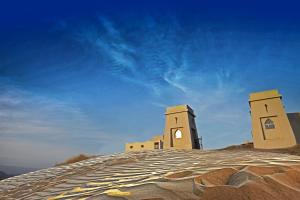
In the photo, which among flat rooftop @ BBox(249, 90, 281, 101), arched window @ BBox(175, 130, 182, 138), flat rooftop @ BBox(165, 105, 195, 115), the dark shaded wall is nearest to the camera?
flat rooftop @ BBox(249, 90, 281, 101)

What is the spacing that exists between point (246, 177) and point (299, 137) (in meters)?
19.7

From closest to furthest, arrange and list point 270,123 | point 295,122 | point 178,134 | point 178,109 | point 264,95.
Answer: point 270,123, point 264,95, point 295,122, point 178,134, point 178,109

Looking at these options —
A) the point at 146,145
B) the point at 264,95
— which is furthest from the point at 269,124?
the point at 146,145

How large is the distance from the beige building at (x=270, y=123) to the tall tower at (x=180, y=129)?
5.82 metres

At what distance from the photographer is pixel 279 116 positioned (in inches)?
628

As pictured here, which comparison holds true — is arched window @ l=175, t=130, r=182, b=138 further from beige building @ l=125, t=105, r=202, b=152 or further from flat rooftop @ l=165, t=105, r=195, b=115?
flat rooftop @ l=165, t=105, r=195, b=115

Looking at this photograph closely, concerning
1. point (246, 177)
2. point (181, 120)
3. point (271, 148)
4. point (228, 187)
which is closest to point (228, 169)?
point (246, 177)

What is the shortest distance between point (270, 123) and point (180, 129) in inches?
308

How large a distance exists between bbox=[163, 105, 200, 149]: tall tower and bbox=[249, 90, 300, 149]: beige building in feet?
19.1

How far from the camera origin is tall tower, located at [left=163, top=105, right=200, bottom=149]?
19875 mm

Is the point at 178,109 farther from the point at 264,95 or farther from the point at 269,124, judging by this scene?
the point at 269,124

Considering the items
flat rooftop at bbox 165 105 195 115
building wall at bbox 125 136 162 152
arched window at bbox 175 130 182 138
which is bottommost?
building wall at bbox 125 136 162 152

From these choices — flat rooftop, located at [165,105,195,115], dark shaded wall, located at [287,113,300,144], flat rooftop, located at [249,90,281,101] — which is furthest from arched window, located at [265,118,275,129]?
flat rooftop, located at [165,105,195,115]

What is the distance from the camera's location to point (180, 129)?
66.8ft
